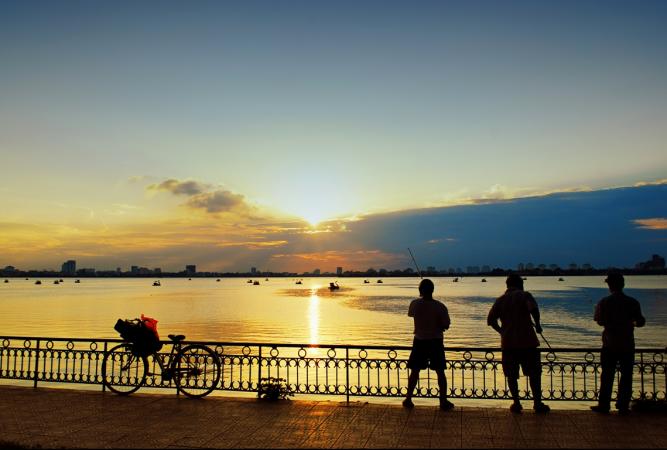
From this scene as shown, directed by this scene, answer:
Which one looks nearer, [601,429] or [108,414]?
[601,429]

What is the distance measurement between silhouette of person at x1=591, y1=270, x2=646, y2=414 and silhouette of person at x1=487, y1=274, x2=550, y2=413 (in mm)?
1152

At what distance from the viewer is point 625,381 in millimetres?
10344

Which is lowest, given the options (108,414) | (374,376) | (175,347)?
(374,376)

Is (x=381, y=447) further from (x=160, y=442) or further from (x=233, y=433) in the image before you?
(x=160, y=442)

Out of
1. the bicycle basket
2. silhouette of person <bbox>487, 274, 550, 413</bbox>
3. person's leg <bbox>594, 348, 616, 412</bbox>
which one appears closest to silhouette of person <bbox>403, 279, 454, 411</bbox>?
silhouette of person <bbox>487, 274, 550, 413</bbox>

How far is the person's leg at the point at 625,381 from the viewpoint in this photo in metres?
10.3

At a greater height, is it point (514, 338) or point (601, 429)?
point (514, 338)

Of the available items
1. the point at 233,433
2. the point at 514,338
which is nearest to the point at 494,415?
the point at 514,338

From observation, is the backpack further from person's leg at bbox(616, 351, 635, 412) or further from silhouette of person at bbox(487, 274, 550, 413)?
person's leg at bbox(616, 351, 635, 412)

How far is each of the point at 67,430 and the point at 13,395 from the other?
12.4 ft

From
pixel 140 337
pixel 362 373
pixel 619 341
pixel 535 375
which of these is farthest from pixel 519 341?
pixel 362 373

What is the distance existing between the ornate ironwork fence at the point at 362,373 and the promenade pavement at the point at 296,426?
28.4 inches

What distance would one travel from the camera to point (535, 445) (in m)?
8.34

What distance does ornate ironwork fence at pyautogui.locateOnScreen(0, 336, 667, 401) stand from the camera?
462 inches
